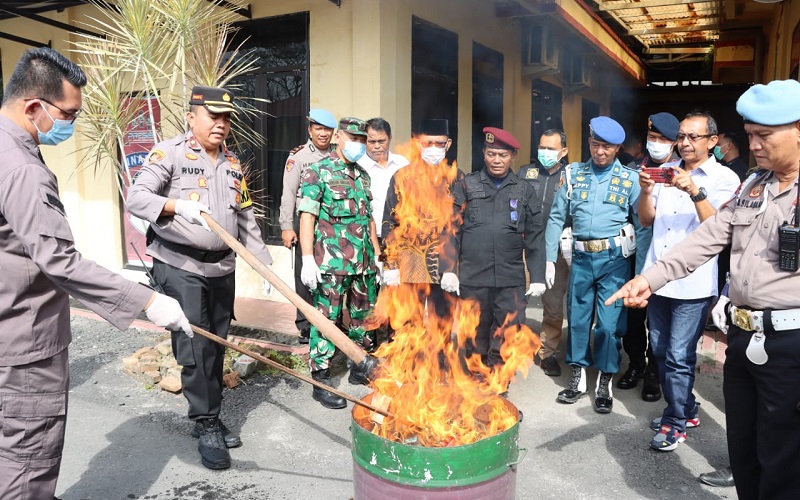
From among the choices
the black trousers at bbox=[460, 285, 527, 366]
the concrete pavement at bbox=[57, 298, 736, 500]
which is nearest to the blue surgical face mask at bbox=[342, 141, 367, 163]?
the black trousers at bbox=[460, 285, 527, 366]

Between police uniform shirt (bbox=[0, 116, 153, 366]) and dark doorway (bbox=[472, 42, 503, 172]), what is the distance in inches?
279

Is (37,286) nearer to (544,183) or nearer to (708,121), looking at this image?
(708,121)

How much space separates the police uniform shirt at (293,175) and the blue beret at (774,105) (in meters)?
4.02

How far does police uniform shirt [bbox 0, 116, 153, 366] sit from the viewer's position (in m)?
2.39

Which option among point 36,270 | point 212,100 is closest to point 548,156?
point 212,100

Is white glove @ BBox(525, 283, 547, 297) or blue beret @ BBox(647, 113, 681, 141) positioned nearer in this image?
blue beret @ BBox(647, 113, 681, 141)

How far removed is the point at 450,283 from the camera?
188 inches

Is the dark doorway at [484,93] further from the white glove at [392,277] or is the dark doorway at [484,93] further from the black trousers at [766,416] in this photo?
the black trousers at [766,416]

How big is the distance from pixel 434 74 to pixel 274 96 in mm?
2132

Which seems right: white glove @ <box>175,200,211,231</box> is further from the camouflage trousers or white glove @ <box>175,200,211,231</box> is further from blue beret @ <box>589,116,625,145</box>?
blue beret @ <box>589,116,625,145</box>

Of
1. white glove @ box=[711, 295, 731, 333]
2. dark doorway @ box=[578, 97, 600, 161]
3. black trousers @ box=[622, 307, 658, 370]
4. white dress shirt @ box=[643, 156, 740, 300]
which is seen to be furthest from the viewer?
dark doorway @ box=[578, 97, 600, 161]

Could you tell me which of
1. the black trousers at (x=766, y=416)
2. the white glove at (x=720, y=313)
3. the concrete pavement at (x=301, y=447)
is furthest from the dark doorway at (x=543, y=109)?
the black trousers at (x=766, y=416)

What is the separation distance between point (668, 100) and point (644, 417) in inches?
764

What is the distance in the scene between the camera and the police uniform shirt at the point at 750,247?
2592 mm
